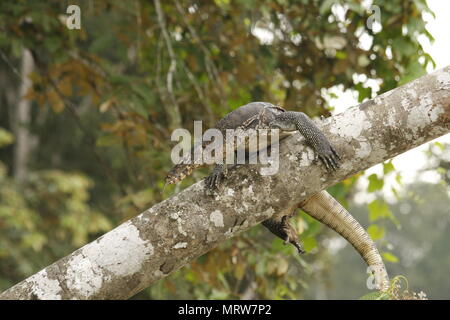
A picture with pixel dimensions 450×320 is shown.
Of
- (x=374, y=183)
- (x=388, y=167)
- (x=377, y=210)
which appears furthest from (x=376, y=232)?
(x=388, y=167)

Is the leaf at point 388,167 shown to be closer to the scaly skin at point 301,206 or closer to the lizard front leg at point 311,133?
the scaly skin at point 301,206

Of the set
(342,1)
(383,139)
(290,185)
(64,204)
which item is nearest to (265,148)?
(290,185)

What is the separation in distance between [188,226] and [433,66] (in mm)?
2313

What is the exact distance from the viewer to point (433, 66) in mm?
4105

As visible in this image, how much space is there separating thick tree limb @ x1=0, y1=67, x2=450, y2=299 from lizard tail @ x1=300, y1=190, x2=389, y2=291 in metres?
0.34

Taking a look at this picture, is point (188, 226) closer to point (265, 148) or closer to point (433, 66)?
point (265, 148)

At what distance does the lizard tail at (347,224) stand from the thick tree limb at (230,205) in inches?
13.2

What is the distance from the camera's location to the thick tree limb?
2461 millimetres

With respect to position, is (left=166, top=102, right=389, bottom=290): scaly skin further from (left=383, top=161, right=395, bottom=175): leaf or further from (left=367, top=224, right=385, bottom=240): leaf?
A: (left=367, top=224, right=385, bottom=240): leaf

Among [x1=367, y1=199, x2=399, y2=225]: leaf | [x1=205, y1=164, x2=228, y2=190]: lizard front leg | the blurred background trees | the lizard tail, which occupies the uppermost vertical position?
the blurred background trees

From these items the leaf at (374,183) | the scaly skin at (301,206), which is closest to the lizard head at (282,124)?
the scaly skin at (301,206)

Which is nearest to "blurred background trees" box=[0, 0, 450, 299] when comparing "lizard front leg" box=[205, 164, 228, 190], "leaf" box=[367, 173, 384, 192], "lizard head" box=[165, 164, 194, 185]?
"leaf" box=[367, 173, 384, 192]

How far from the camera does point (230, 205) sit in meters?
2.57

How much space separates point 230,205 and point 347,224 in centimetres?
69
